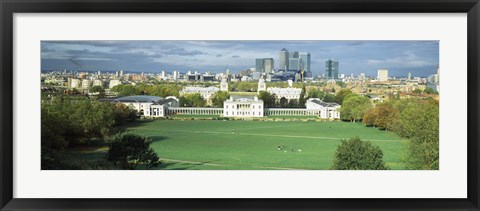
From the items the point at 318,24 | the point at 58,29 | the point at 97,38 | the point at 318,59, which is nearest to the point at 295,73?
the point at 318,59

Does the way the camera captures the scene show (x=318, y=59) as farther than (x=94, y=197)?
Yes

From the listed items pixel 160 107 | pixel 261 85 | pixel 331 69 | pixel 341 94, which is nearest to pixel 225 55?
pixel 261 85

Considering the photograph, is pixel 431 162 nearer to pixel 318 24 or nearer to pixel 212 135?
pixel 318 24

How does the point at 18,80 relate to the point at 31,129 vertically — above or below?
above

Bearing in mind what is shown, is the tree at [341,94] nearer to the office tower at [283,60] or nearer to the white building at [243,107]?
the office tower at [283,60]

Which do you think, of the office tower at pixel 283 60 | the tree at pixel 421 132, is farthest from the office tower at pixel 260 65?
the tree at pixel 421 132

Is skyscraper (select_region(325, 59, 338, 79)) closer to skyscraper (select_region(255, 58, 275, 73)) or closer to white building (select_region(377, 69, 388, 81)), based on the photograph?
white building (select_region(377, 69, 388, 81))

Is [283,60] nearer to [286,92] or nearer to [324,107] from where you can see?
[286,92]
